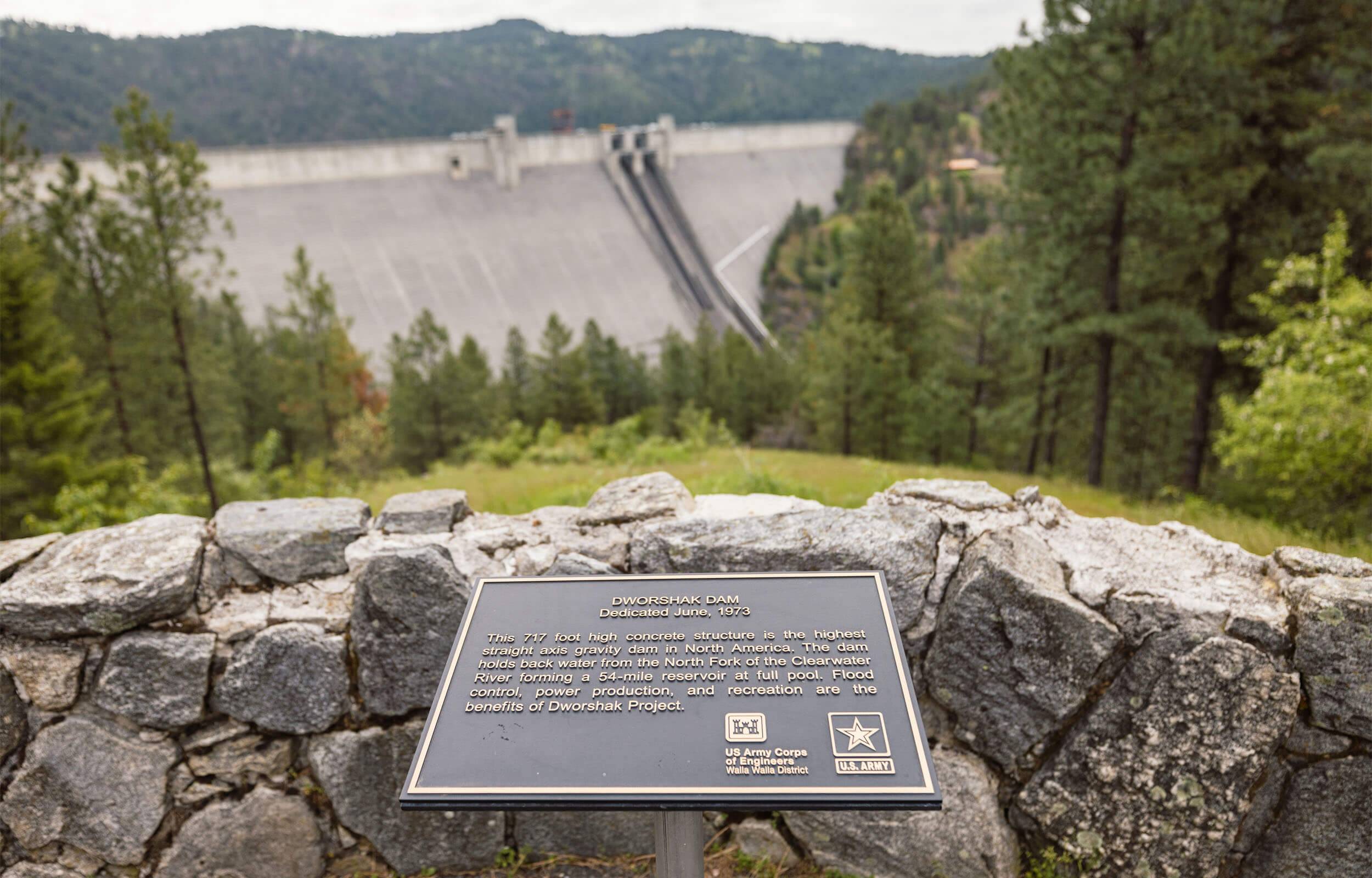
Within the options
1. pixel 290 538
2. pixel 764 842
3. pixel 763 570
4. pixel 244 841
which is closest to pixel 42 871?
pixel 244 841

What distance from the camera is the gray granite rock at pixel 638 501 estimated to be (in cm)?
537

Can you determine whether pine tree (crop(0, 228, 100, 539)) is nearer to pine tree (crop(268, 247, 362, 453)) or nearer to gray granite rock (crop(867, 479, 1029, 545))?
pine tree (crop(268, 247, 362, 453))

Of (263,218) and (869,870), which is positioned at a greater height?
(263,218)

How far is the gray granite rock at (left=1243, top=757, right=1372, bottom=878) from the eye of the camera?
4.07 meters

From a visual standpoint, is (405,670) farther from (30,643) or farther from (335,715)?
(30,643)

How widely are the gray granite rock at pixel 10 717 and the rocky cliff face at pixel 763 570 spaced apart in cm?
1

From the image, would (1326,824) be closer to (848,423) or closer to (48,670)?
(48,670)

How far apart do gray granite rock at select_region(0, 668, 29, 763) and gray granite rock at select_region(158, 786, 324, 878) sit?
41.8 inches

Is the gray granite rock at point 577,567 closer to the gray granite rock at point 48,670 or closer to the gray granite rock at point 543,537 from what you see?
the gray granite rock at point 543,537

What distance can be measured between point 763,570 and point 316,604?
2.76 metres

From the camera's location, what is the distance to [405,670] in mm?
4695

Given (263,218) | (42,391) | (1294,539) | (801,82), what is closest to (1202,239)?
(1294,539)

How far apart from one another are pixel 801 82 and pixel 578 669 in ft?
615

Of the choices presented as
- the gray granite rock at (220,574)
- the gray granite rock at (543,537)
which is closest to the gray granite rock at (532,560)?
the gray granite rock at (543,537)
